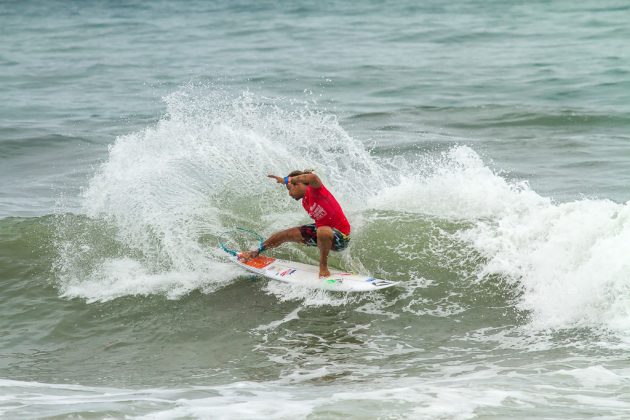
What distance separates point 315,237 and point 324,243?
0.36 meters

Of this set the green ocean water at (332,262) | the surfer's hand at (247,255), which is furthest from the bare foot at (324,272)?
the surfer's hand at (247,255)

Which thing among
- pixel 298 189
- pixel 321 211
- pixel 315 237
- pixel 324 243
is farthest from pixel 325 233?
pixel 298 189

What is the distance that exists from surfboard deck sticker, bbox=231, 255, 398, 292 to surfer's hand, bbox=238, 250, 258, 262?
0.04 meters

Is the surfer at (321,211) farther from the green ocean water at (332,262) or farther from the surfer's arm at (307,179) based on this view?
the green ocean water at (332,262)

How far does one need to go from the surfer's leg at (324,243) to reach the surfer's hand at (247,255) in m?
0.98

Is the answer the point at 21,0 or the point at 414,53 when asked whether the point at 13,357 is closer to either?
the point at 414,53

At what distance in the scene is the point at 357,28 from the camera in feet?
120

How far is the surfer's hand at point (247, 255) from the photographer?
10758mm

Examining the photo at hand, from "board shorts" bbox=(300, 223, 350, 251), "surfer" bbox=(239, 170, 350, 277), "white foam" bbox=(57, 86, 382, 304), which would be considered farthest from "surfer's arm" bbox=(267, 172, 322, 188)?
"white foam" bbox=(57, 86, 382, 304)

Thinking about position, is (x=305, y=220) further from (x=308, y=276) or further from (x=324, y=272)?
(x=324, y=272)

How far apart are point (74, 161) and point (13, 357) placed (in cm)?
927

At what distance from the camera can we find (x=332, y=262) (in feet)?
36.1

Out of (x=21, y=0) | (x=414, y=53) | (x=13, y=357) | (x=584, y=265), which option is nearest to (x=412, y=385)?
(x=584, y=265)

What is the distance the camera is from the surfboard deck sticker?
9.91 meters
